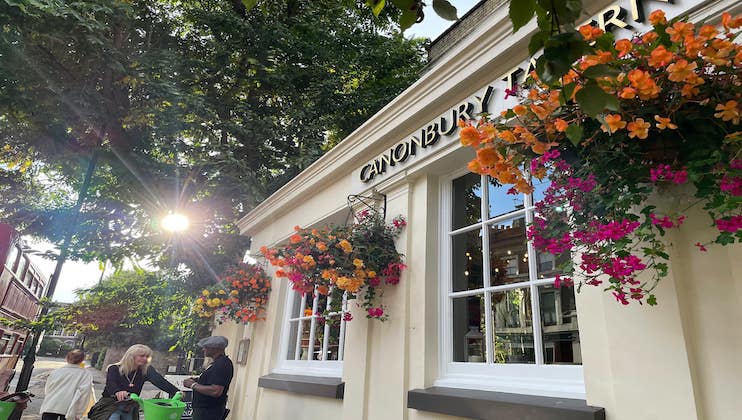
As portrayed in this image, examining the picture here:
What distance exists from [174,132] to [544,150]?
9.02 m

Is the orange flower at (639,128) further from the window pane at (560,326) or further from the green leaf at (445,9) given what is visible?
the window pane at (560,326)

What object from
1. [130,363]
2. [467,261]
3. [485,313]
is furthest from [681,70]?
[130,363]

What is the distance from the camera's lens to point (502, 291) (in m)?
3.03

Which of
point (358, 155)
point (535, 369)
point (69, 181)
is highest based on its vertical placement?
point (69, 181)

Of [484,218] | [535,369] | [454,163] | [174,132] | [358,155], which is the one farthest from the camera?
[174,132]

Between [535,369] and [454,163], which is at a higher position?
[454,163]

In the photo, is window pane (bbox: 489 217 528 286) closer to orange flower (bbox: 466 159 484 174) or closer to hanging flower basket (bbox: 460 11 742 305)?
hanging flower basket (bbox: 460 11 742 305)

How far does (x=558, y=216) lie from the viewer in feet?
6.56

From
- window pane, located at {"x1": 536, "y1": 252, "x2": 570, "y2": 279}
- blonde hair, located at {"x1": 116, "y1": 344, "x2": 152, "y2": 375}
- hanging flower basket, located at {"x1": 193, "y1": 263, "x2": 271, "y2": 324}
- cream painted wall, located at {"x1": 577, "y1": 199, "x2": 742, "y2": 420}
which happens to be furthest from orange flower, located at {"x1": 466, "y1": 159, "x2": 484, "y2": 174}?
hanging flower basket, located at {"x1": 193, "y1": 263, "x2": 271, "y2": 324}

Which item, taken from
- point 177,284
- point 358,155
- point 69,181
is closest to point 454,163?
point 358,155

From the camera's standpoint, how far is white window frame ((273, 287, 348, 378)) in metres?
4.57

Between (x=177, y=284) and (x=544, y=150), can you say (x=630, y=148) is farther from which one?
(x=177, y=284)

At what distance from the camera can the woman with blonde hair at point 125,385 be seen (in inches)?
168

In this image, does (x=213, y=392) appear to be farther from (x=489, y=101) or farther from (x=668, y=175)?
(x=668, y=175)
